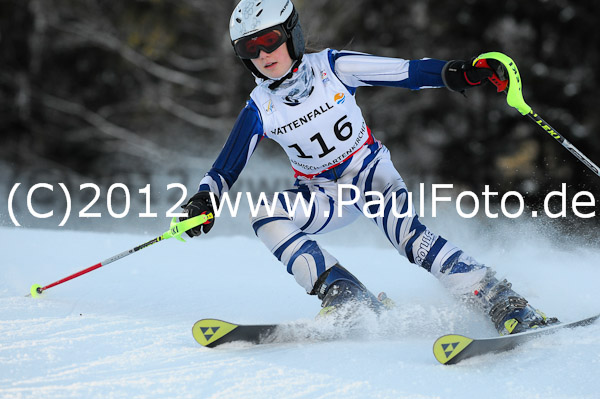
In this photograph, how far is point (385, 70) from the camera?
334 cm

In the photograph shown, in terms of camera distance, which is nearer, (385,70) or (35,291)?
(385,70)

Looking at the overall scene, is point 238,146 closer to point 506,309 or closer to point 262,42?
point 262,42

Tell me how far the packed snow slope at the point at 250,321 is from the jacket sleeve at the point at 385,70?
1028 mm

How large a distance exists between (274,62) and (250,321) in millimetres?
1216

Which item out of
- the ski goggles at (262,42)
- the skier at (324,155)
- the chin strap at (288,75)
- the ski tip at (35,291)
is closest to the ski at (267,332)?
the skier at (324,155)

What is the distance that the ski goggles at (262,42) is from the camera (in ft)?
10.5

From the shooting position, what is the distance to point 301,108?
10.8 feet

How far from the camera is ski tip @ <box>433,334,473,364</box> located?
2607mm

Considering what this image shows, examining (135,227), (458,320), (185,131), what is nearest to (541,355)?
(458,320)

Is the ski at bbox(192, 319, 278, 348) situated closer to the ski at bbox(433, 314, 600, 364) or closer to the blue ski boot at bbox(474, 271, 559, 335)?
the ski at bbox(433, 314, 600, 364)

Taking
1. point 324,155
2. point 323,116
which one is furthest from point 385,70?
point 324,155

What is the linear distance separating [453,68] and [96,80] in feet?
43.6

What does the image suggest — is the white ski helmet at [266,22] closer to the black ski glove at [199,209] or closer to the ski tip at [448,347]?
the black ski glove at [199,209]

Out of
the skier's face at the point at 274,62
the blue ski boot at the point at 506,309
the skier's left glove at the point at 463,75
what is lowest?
the blue ski boot at the point at 506,309
